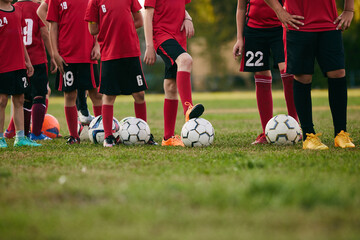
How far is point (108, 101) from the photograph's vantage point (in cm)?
570

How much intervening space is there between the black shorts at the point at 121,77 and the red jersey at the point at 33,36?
1.86 meters

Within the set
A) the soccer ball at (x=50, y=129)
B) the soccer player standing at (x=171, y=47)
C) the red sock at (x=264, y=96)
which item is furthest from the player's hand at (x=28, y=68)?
the red sock at (x=264, y=96)

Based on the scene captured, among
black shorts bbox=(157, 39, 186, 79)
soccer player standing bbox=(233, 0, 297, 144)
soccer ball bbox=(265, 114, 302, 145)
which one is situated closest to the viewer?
soccer ball bbox=(265, 114, 302, 145)

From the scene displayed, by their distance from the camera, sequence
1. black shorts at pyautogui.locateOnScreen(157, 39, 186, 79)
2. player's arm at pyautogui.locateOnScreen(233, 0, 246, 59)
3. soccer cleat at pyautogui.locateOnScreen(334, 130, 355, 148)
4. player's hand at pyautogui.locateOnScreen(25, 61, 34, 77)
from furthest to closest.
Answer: player's hand at pyautogui.locateOnScreen(25, 61, 34, 77), player's arm at pyautogui.locateOnScreen(233, 0, 246, 59), black shorts at pyautogui.locateOnScreen(157, 39, 186, 79), soccer cleat at pyautogui.locateOnScreen(334, 130, 355, 148)

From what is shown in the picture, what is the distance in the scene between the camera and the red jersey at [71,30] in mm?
6199

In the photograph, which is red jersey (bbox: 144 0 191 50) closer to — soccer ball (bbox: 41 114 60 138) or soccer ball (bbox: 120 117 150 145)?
soccer ball (bbox: 120 117 150 145)

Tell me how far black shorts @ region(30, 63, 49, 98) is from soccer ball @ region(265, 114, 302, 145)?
357 cm

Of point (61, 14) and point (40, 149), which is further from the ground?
point (61, 14)

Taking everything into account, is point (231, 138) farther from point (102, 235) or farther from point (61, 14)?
point (102, 235)

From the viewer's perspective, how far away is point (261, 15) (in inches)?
219

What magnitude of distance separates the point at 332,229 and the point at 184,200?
34.0 inches

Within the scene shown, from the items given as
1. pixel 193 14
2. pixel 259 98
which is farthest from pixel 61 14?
pixel 193 14

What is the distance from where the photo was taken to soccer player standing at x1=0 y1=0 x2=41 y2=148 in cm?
586

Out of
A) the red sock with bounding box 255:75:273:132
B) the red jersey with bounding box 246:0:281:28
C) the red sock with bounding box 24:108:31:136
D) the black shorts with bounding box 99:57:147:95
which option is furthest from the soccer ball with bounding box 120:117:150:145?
the red sock with bounding box 24:108:31:136
